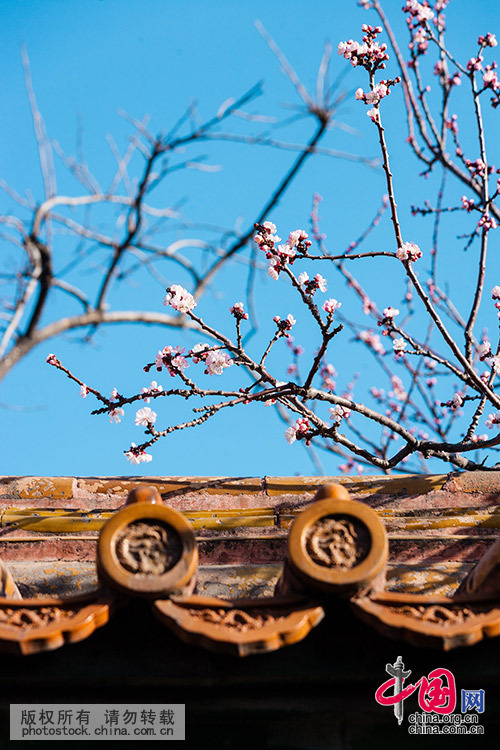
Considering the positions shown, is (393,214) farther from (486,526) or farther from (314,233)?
(314,233)

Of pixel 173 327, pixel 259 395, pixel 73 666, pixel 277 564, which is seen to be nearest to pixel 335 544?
pixel 73 666

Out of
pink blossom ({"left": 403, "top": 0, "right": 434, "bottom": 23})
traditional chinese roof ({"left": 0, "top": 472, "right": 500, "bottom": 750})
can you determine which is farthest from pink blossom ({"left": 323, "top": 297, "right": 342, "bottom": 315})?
pink blossom ({"left": 403, "top": 0, "right": 434, "bottom": 23})

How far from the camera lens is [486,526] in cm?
322

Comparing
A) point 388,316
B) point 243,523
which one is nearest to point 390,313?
point 388,316

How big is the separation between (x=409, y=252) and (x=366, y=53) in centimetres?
138

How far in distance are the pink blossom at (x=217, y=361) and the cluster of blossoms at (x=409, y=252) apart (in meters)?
1.33

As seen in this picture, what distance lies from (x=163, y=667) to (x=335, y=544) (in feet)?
1.91

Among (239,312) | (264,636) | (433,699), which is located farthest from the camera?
(239,312)

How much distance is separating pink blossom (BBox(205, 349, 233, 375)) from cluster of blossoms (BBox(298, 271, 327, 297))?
2.28ft

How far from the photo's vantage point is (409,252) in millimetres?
5043

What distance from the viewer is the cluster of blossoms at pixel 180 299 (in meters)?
4.80

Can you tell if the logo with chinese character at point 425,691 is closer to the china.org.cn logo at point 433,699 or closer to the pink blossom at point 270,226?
the china.org.cn logo at point 433,699

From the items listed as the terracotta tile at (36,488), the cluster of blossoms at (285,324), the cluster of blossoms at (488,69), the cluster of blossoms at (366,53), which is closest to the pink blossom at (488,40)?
the cluster of blossoms at (488,69)

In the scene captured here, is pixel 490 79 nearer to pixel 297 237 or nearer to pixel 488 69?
pixel 488 69
